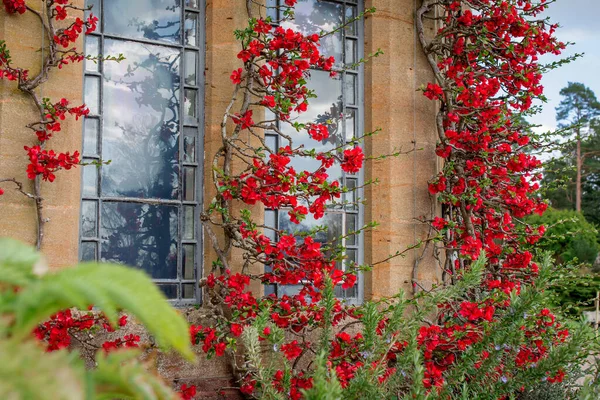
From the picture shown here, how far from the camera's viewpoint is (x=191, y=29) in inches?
161

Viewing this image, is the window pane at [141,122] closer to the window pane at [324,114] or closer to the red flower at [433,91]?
the window pane at [324,114]

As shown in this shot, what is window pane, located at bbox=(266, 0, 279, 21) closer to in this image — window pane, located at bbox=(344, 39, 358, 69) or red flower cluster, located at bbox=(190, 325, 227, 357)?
window pane, located at bbox=(344, 39, 358, 69)

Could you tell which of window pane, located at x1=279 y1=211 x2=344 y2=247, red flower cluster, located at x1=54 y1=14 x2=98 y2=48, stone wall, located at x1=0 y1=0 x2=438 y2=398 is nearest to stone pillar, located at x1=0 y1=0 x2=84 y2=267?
stone wall, located at x1=0 y1=0 x2=438 y2=398

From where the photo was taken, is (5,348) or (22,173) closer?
(5,348)

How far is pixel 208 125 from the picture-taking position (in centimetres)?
401

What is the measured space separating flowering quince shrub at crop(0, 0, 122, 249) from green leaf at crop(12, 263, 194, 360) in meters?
2.79

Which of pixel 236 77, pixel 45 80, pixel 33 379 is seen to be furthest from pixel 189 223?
pixel 33 379

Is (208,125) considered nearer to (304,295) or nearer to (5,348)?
(304,295)

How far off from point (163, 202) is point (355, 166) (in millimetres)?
1130

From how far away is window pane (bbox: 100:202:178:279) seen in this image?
3791mm

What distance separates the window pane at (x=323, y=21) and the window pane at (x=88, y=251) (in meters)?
1.88

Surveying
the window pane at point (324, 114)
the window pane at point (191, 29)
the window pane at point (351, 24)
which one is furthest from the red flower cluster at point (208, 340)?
the window pane at point (351, 24)

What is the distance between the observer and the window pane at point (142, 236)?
3.79 metres

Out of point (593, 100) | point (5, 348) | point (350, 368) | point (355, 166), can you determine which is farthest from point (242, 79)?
point (593, 100)
